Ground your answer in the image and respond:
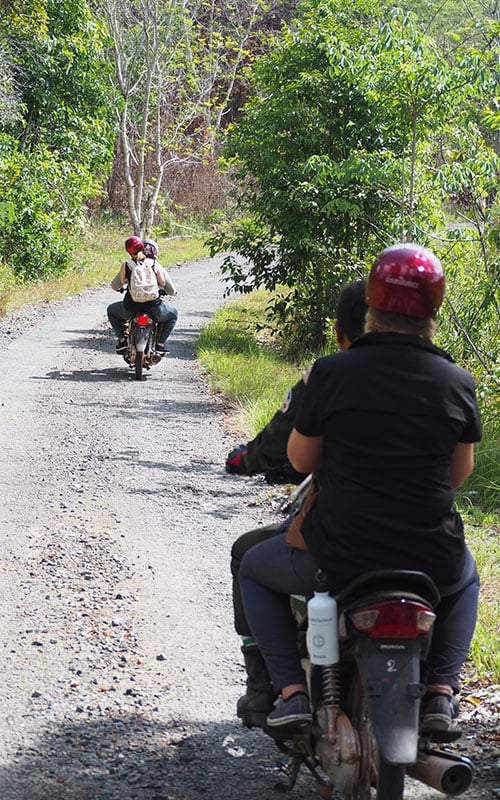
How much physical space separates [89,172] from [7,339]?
37.3ft

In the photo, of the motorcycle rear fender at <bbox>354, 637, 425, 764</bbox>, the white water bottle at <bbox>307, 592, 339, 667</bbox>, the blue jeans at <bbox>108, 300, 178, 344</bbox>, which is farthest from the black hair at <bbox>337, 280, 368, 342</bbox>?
the blue jeans at <bbox>108, 300, 178, 344</bbox>

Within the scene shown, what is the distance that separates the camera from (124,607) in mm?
5574

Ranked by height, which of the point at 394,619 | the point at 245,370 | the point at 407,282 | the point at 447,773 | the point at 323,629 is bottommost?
the point at 245,370

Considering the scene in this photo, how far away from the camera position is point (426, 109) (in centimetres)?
1121

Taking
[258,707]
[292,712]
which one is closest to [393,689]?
[292,712]

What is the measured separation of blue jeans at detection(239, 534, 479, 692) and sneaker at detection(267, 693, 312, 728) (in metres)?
0.07

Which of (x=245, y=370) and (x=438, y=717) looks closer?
(x=438, y=717)

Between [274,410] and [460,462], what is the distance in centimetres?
725

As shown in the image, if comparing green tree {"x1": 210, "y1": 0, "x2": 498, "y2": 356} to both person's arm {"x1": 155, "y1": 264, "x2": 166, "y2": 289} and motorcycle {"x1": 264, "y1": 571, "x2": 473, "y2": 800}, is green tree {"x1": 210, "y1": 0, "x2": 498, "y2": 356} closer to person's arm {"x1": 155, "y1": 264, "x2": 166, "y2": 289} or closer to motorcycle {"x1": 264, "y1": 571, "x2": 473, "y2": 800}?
person's arm {"x1": 155, "y1": 264, "x2": 166, "y2": 289}

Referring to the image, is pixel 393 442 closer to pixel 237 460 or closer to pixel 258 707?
pixel 237 460

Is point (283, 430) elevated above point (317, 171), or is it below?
below

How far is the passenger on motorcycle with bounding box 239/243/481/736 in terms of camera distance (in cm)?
306

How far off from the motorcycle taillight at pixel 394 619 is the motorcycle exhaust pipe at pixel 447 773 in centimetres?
48

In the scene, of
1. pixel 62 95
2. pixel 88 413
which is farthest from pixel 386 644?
pixel 62 95
